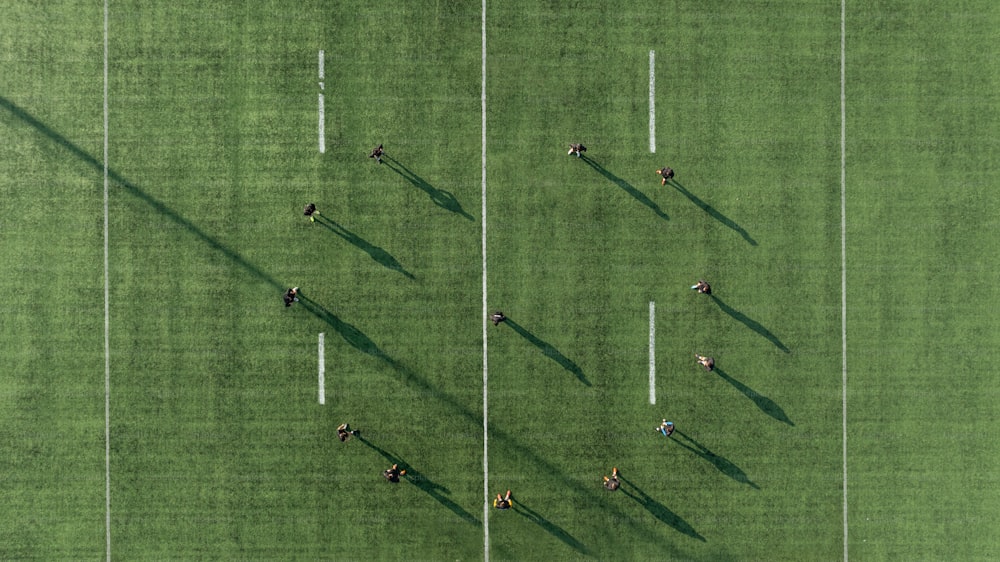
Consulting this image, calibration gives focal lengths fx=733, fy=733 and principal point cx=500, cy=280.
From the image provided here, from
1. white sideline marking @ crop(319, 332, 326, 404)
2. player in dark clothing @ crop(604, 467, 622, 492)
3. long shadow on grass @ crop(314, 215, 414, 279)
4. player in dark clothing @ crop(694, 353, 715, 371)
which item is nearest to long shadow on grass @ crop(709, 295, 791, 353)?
player in dark clothing @ crop(694, 353, 715, 371)

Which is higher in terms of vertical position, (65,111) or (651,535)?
(65,111)

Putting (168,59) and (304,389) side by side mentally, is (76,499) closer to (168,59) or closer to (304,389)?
(304,389)

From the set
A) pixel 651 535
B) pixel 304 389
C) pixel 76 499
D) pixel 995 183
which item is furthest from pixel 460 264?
pixel 995 183

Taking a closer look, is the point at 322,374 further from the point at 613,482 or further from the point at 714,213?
the point at 714,213

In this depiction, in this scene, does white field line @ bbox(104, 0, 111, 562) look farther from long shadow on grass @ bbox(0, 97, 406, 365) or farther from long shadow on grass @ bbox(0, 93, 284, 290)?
long shadow on grass @ bbox(0, 97, 406, 365)

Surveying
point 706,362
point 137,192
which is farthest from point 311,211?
point 706,362

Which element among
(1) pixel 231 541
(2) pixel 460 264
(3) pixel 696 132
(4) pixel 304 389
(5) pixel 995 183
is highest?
(3) pixel 696 132

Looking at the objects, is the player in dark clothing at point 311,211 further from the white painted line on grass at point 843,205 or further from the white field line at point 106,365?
the white painted line on grass at point 843,205
